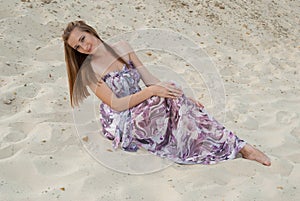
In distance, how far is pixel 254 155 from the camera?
94.9 inches

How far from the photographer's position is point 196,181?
2244mm

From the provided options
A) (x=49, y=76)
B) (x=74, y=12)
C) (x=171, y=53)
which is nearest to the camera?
(x=49, y=76)

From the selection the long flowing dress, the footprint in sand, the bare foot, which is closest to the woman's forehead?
the long flowing dress

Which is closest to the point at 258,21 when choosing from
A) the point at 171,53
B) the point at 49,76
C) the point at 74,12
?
the point at 171,53

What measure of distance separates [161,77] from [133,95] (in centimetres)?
89

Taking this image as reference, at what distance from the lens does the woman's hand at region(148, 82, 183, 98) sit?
91.4 inches

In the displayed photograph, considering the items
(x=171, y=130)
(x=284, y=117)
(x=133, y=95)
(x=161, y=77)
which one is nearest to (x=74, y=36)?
(x=133, y=95)

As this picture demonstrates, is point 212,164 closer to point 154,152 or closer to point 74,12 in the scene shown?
point 154,152

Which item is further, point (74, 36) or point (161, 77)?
point (161, 77)

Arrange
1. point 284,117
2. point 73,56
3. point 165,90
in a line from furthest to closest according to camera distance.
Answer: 1. point 284,117
2. point 73,56
3. point 165,90

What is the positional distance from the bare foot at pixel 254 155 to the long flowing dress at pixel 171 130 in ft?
0.10

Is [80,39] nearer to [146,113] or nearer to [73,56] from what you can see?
[73,56]

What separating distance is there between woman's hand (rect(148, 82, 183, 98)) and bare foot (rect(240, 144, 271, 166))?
444 mm

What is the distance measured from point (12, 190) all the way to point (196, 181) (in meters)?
0.84
